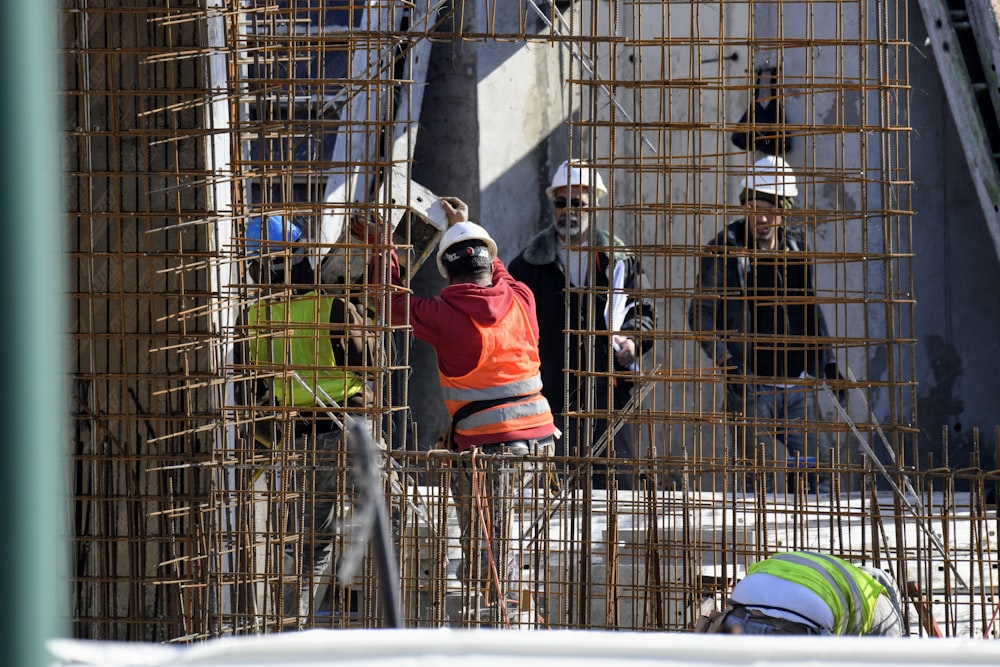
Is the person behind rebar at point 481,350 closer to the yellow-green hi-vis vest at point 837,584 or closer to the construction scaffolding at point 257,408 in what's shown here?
the construction scaffolding at point 257,408

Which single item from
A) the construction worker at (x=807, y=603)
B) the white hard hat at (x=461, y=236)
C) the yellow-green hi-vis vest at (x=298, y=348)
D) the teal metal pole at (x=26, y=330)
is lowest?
the construction worker at (x=807, y=603)

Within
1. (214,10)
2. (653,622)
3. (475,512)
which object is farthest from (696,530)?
(214,10)

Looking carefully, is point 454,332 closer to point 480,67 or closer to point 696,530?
point 696,530

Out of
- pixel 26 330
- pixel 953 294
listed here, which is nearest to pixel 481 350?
pixel 953 294

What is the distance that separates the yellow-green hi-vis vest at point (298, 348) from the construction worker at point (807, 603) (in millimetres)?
2090

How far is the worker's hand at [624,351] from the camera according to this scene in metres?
8.97

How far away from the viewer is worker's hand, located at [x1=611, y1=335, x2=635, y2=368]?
8.97m

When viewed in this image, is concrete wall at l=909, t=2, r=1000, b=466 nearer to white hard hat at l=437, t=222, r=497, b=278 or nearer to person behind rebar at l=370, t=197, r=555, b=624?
person behind rebar at l=370, t=197, r=555, b=624

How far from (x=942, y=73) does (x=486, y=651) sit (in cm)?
860

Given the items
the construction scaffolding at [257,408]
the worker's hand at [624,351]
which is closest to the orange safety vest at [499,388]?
the construction scaffolding at [257,408]

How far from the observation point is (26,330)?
6.10 feet

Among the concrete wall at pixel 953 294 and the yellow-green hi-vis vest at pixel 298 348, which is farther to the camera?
the concrete wall at pixel 953 294

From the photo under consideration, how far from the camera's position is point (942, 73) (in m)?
10.7

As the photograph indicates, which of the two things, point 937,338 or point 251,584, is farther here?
point 937,338
